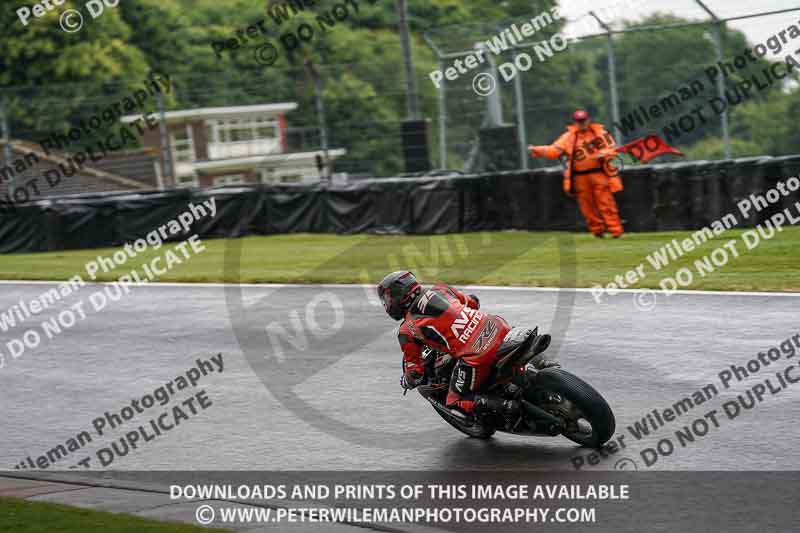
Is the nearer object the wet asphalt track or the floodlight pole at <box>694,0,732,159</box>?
the wet asphalt track

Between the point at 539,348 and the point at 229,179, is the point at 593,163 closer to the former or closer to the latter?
the point at 539,348

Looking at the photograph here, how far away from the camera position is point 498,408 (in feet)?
26.3

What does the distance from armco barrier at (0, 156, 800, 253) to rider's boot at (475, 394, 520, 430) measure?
1080cm

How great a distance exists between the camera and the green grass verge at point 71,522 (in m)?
6.26

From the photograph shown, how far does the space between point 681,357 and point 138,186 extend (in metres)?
23.8

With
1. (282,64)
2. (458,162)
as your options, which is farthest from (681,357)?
(282,64)

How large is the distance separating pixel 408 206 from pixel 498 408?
14.6 meters

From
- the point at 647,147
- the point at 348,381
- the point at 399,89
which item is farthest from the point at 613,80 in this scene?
the point at 348,381

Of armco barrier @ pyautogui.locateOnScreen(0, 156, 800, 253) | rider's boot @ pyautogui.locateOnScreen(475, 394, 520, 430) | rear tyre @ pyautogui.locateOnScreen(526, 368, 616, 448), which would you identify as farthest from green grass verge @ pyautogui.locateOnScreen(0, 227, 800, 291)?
rider's boot @ pyautogui.locateOnScreen(475, 394, 520, 430)

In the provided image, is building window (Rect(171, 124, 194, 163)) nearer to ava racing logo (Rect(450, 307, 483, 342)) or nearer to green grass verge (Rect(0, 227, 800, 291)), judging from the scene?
green grass verge (Rect(0, 227, 800, 291))

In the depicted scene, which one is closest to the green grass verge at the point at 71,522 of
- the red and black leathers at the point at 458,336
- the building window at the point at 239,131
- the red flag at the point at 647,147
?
the red and black leathers at the point at 458,336

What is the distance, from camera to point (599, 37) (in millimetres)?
22359

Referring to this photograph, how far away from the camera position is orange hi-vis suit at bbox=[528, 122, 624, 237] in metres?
18.4

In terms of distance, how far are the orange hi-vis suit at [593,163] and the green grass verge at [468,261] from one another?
1.92 ft
